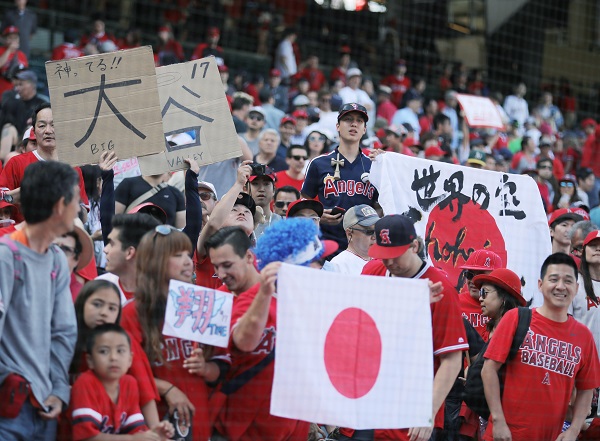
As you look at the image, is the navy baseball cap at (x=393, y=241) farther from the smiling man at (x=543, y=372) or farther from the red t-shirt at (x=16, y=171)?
the red t-shirt at (x=16, y=171)

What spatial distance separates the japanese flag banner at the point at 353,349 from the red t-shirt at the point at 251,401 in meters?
0.14

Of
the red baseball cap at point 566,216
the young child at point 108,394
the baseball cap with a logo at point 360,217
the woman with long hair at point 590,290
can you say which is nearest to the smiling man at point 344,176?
the baseball cap with a logo at point 360,217

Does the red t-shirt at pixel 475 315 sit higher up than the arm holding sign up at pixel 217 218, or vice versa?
the arm holding sign up at pixel 217 218

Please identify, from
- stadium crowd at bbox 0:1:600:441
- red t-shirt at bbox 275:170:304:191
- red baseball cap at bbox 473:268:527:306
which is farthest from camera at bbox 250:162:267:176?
red baseball cap at bbox 473:268:527:306

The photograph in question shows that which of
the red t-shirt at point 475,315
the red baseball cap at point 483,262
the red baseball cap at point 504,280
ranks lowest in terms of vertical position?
the red t-shirt at point 475,315

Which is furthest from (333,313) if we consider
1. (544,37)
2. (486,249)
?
(544,37)

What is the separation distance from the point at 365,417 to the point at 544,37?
17242 mm

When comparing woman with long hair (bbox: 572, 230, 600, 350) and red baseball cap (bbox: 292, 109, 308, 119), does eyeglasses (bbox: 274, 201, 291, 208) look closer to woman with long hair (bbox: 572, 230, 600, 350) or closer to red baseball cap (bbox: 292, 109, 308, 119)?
woman with long hair (bbox: 572, 230, 600, 350)

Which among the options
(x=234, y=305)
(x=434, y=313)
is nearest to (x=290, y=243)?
(x=234, y=305)

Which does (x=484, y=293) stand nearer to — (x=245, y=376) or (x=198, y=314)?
(x=245, y=376)

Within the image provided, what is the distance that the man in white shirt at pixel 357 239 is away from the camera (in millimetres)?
5734

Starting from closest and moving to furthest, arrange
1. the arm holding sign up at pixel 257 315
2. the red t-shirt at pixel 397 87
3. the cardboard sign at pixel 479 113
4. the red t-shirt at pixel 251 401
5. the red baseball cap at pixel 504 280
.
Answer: the arm holding sign up at pixel 257 315, the red t-shirt at pixel 251 401, the red baseball cap at pixel 504 280, the cardboard sign at pixel 479 113, the red t-shirt at pixel 397 87

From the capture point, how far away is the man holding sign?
4.30m

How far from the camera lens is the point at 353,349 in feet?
13.7
